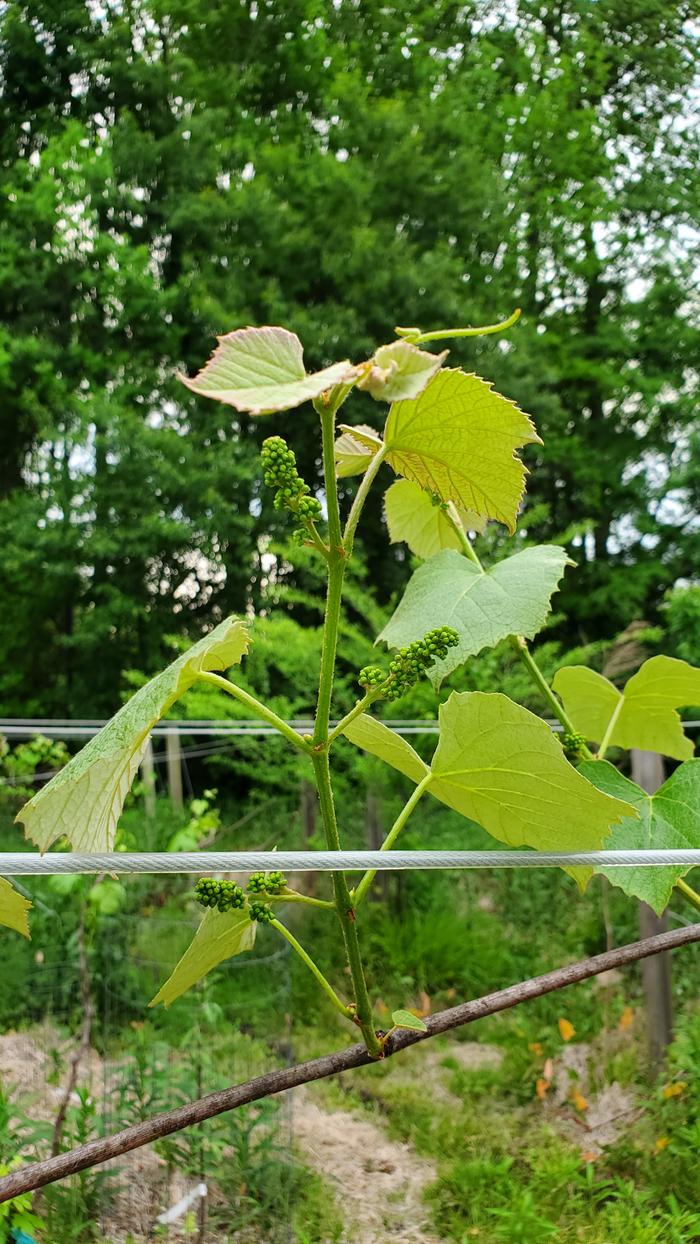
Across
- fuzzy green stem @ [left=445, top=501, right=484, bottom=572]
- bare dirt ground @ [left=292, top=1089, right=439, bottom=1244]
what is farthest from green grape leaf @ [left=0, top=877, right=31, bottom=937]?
bare dirt ground @ [left=292, top=1089, right=439, bottom=1244]

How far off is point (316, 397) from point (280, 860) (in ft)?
0.51

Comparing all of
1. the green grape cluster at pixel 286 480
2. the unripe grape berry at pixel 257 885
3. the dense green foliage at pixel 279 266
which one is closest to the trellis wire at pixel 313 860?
the unripe grape berry at pixel 257 885

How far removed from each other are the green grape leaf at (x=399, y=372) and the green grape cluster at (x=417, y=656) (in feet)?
0.25

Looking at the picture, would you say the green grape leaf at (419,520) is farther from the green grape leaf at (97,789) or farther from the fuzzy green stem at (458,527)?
the green grape leaf at (97,789)

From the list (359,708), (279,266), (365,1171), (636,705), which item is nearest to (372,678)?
(359,708)

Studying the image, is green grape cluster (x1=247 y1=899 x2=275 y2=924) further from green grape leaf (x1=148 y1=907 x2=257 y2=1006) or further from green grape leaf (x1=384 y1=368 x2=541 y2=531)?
green grape leaf (x1=384 y1=368 x2=541 y2=531)

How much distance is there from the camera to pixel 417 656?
12.6 inches

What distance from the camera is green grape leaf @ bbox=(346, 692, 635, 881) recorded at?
33cm

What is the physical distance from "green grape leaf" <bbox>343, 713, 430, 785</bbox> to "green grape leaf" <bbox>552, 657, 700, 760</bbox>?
14 cm

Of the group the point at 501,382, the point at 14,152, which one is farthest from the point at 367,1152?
the point at 14,152

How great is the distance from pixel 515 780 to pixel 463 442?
0.11m

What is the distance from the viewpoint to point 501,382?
592cm

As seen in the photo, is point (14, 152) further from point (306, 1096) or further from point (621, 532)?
point (306, 1096)

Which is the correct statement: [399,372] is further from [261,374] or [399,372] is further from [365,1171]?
[365,1171]
